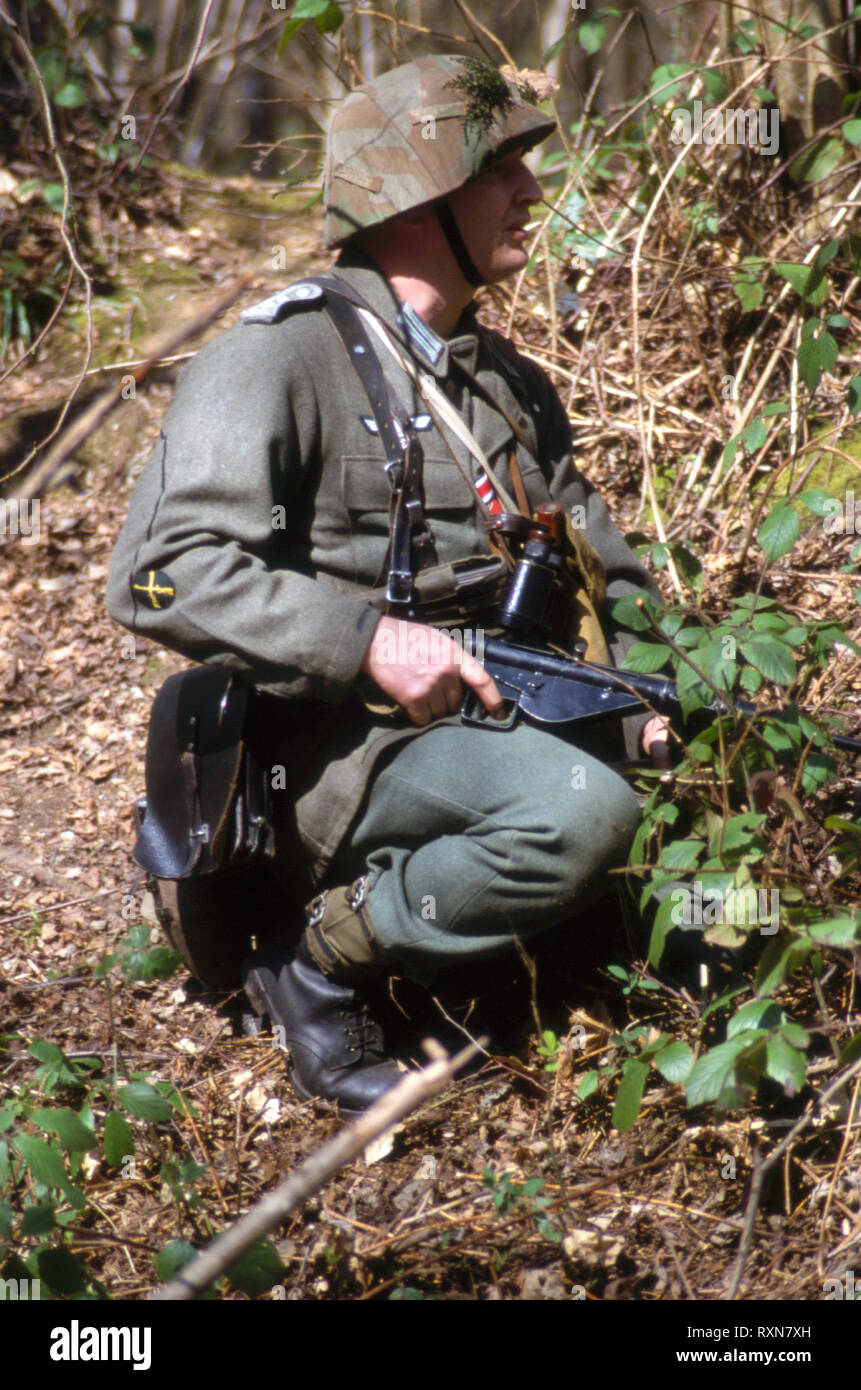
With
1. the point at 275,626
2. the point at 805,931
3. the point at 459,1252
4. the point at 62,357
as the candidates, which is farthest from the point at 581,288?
the point at 459,1252

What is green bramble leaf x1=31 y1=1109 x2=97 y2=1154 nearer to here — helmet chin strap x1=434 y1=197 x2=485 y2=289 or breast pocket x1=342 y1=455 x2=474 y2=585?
A: breast pocket x1=342 y1=455 x2=474 y2=585

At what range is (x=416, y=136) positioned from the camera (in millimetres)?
2963

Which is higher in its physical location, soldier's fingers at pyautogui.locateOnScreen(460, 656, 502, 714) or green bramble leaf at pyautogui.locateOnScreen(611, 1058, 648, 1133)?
soldier's fingers at pyautogui.locateOnScreen(460, 656, 502, 714)

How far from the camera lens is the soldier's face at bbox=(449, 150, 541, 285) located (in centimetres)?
304

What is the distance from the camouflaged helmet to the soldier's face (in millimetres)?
58

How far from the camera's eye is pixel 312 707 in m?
3.01

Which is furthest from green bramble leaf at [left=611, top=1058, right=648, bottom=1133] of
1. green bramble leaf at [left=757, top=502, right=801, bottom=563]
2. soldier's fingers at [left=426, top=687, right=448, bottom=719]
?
green bramble leaf at [left=757, top=502, right=801, bottom=563]

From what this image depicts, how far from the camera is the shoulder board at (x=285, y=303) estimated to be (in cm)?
286

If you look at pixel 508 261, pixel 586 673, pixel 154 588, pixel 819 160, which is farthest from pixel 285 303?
pixel 819 160

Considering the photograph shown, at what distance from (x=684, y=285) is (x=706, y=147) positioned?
53 cm

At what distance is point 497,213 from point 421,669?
4.10ft

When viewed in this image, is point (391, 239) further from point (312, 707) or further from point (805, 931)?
point (805, 931)

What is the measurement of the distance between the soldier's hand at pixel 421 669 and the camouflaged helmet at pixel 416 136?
3.58 ft

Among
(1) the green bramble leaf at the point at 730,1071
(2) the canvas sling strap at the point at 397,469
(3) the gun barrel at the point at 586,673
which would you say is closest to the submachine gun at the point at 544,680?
(3) the gun barrel at the point at 586,673
